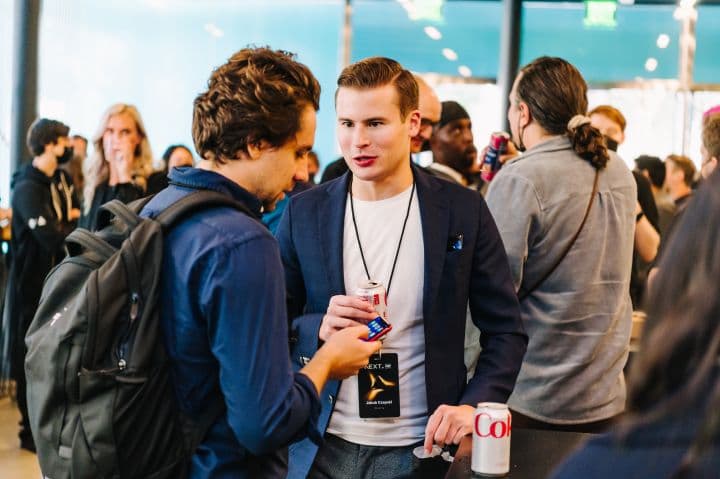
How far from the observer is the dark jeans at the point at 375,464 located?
2172 mm

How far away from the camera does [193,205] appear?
1.54m

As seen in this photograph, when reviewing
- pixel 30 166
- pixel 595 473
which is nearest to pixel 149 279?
pixel 595 473

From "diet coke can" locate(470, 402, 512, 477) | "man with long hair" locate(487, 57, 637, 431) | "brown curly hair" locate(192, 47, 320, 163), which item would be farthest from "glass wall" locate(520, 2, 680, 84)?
"brown curly hair" locate(192, 47, 320, 163)

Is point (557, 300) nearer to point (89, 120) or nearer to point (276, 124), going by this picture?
point (276, 124)

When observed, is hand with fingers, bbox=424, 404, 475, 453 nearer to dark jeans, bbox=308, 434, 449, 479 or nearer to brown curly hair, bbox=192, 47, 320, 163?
dark jeans, bbox=308, 434, 449, 479

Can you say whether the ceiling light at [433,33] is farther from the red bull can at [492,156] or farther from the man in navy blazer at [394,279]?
the man in navy blazer at [394,279]

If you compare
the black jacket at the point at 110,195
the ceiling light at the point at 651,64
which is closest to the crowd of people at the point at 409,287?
the black jacket at the point at 110,195

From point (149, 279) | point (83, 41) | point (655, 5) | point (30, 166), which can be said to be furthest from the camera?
point (655, 5)

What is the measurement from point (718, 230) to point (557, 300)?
6.29 ft

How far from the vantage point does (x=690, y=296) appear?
0.77 metres

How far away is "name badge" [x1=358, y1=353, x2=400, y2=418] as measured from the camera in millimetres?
2164

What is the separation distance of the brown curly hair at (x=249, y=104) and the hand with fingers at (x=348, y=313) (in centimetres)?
49

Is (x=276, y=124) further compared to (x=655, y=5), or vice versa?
(x=655, y=5)

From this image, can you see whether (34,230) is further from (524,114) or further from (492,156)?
(524,114)
